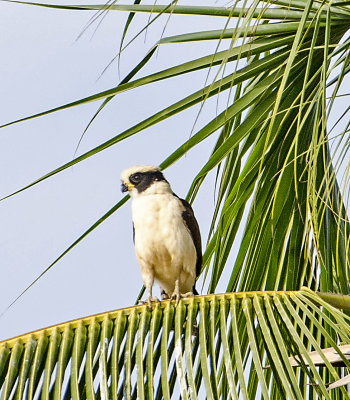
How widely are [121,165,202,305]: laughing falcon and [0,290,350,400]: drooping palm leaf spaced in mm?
2227

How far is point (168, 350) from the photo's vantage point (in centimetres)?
297

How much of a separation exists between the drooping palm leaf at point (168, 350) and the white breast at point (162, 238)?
2.22 m

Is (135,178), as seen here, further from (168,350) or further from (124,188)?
(168,350)

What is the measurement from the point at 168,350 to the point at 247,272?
101 centimetres

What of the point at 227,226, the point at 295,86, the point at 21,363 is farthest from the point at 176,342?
the point at 295,86

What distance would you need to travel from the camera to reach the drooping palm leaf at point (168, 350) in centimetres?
275

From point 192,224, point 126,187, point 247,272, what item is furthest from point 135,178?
point 247,272

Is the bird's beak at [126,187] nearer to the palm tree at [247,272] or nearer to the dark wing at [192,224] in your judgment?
the dark wing at [192,224]

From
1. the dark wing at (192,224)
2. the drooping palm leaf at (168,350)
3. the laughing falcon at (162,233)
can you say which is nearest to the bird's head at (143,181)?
the laughing falcon at (162,233)

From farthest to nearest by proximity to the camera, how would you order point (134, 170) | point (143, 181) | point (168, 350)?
1. point (134, 170)
2. point (143, 181)
3. point (168, 350)

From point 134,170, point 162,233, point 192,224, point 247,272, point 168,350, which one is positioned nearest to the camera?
point 168,350

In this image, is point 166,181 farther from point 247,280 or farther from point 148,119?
point 148,119

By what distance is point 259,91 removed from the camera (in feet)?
12.1

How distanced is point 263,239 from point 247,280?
0.18 meters
